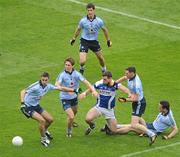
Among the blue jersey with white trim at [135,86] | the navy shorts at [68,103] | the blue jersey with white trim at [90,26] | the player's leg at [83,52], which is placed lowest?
the navy shorts at [68,103]

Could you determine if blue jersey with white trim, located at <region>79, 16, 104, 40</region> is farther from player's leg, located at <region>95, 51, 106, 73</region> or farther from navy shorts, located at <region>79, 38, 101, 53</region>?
player's leg, located at <region>95, 51, 106, 73</region>

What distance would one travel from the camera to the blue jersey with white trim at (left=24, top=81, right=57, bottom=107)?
912 inches

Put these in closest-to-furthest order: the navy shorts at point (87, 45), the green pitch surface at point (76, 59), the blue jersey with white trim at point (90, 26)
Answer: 1. the green pitch surface at point (76, 59)
2. the blue jersey with white trim at point (90, 26)
3. the navy shorts at point (87, 45)

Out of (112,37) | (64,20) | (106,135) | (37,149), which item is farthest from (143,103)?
(64,20)

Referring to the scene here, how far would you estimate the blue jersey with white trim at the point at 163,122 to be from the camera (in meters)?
24.0

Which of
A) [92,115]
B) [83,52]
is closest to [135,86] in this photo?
[92,115]

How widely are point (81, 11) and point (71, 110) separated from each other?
48.6 ft

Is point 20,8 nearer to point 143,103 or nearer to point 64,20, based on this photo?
point 64,20

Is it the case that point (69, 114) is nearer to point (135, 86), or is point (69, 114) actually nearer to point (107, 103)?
point (107, 103)

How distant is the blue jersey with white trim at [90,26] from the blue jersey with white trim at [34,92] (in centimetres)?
643

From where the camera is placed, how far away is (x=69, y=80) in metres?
24.0

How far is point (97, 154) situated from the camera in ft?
74.1

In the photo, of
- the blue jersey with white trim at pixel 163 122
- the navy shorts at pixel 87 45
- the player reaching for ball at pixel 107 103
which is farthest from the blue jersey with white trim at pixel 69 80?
the navy shorts at pixel 87 45

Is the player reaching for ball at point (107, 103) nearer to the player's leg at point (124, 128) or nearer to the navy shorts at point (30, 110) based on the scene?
the player's leg at point (124, 128)
